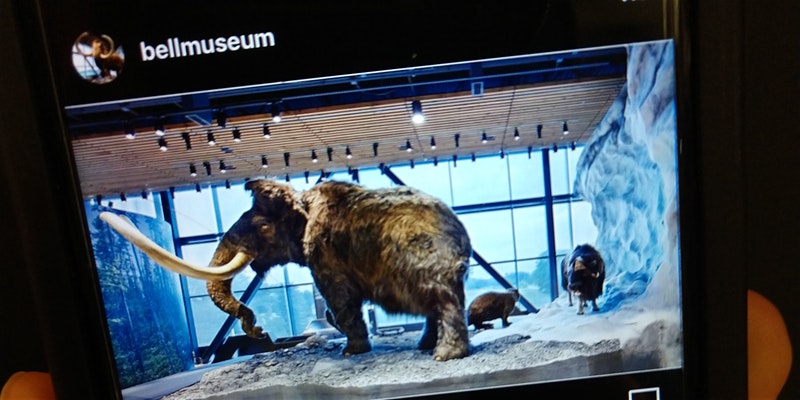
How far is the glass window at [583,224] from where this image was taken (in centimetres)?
59

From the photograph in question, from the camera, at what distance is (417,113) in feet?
1.88

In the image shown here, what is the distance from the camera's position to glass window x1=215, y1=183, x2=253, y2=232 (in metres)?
0.60

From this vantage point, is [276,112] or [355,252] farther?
[355,252]

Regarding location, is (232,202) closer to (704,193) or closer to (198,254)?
(198,254)

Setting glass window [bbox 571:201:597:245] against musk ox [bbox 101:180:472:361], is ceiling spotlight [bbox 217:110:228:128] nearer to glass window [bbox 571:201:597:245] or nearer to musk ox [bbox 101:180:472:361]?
musk ox [bbox 101:180:472:361]

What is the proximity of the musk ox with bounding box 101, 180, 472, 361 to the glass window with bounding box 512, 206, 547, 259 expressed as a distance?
0.20ft

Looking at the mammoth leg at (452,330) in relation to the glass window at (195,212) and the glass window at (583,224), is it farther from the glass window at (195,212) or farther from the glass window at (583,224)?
the glass window at (195,212)

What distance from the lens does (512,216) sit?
0.59m

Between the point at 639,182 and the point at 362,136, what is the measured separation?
1.05 ft

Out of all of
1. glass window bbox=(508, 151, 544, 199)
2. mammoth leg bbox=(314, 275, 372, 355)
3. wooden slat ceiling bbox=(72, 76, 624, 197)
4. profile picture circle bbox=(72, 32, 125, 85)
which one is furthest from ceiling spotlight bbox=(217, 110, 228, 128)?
glass window bbox=(508, 151, 544, 199)

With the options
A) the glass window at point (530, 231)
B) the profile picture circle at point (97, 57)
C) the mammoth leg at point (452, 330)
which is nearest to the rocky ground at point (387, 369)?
the mammoth leg at point (452, 330)

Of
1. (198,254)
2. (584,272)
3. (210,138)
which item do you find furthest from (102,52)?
(584,272)

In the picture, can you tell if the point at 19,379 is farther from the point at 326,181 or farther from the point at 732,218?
the point at 732,218

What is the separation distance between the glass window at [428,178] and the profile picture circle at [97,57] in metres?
0.33
